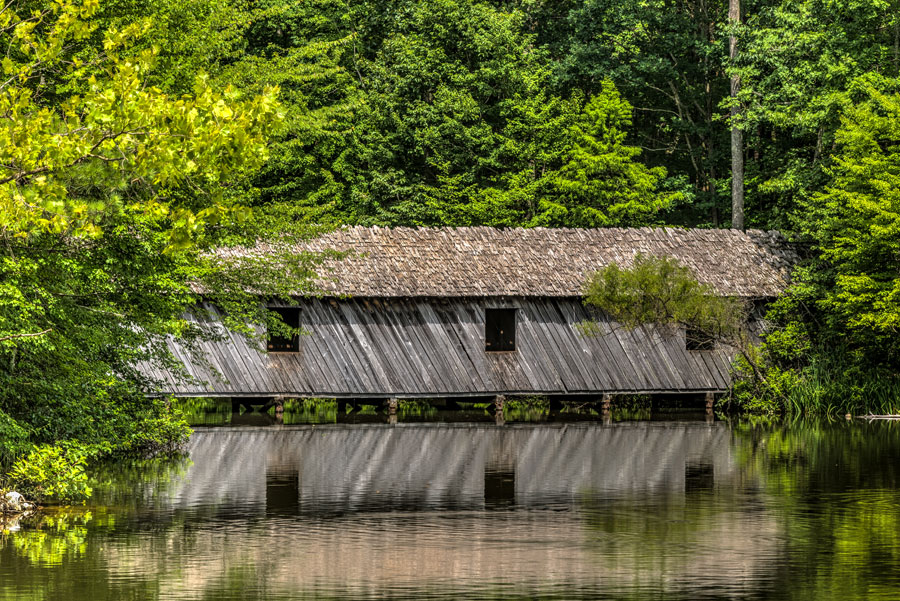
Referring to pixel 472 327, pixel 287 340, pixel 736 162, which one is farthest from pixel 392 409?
pixel 736 162

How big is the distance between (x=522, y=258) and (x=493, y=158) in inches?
311

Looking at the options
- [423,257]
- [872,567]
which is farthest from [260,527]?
[423,257]

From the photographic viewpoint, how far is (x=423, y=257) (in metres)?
37.5

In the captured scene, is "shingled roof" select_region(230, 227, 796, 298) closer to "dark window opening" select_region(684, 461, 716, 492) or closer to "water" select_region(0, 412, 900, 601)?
"water" select_region(0, 412, 900, 601)

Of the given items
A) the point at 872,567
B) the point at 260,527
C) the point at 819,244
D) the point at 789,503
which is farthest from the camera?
the point at 819,244

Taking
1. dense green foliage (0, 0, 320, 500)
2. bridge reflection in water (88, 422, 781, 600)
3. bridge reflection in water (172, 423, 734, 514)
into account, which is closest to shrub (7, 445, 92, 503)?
dense green foliage (0, 0, 320, 500)

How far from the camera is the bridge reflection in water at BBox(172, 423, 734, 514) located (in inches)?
804

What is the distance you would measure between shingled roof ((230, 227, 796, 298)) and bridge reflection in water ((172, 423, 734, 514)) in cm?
450

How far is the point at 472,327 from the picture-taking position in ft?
123

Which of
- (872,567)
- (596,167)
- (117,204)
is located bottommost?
(872,567)

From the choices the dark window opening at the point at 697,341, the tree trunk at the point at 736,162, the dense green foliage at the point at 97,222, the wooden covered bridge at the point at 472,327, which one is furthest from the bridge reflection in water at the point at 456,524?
the tree trunk at the point at 736,162

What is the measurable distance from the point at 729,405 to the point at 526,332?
600cm

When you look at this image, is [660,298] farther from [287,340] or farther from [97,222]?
[97,222]

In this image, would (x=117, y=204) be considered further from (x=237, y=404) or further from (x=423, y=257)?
(x=237, y=404)
